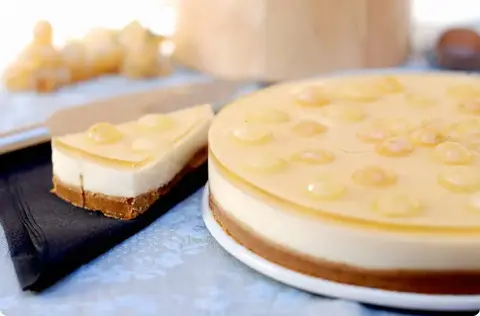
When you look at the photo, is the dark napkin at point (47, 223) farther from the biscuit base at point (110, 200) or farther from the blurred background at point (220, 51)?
the blurred background at point (220, 51)

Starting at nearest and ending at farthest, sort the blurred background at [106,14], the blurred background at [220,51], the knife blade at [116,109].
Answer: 1. the knife blade at [116,109]
2. the blurred background at [220,51]
3. the blurred background at [106,14]

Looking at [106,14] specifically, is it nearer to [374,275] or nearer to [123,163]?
[123,163]

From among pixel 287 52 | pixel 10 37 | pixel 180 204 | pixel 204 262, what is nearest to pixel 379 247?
pixel 204 262

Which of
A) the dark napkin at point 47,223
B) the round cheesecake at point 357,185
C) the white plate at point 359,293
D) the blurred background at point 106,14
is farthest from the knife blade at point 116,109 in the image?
the blurred background at point 106,14

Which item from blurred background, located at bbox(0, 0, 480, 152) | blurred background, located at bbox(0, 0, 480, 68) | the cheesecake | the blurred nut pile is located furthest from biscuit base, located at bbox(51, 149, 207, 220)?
blurred background, located at bbox(0, 0, 480, 68)

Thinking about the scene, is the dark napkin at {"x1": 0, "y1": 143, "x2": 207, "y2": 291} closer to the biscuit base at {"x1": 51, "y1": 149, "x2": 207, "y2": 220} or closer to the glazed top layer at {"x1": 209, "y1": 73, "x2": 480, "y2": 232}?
the biscuit base at {"x1": 51, "y1": 149, "x2": 207, "y2": 220}

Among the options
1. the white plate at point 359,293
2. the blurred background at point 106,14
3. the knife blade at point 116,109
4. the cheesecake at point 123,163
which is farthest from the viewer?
the blurred background at point 106,14
